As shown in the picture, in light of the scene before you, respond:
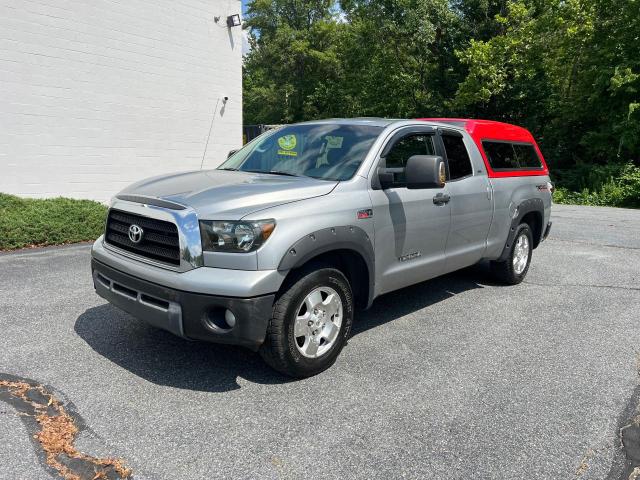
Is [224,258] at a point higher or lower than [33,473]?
higher

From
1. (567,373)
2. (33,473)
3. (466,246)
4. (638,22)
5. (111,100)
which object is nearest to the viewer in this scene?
(33,473)

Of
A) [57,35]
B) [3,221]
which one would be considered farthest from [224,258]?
[57,35]

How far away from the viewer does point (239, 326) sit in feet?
10.4

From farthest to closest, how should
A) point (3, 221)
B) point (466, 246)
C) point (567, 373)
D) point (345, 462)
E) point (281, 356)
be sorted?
point (3, 221), point (466, 246), point (567, 373), point (281, 356), point (345, 462)

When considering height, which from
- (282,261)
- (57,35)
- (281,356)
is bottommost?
(281,356)

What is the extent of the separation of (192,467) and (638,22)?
21849mm

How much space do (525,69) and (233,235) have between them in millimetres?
22291

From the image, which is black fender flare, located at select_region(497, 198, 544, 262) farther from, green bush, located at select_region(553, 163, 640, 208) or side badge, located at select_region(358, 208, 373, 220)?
green bush, located at select_region(553, 163, 640, 208)

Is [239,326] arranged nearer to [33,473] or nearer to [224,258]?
[224,258]

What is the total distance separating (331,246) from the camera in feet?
11.8

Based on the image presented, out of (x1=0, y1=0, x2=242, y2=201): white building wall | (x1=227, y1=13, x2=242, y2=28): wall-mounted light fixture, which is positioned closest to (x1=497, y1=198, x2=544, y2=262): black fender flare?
(x1=0, y1=0, x2=242, y2=201): white building wall

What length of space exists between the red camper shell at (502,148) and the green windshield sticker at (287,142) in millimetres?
1590

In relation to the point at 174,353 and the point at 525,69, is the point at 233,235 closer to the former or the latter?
the point at 174,353

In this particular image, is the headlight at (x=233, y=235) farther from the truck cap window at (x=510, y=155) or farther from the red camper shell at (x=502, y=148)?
the truck cap window at (x=510, y=155)
